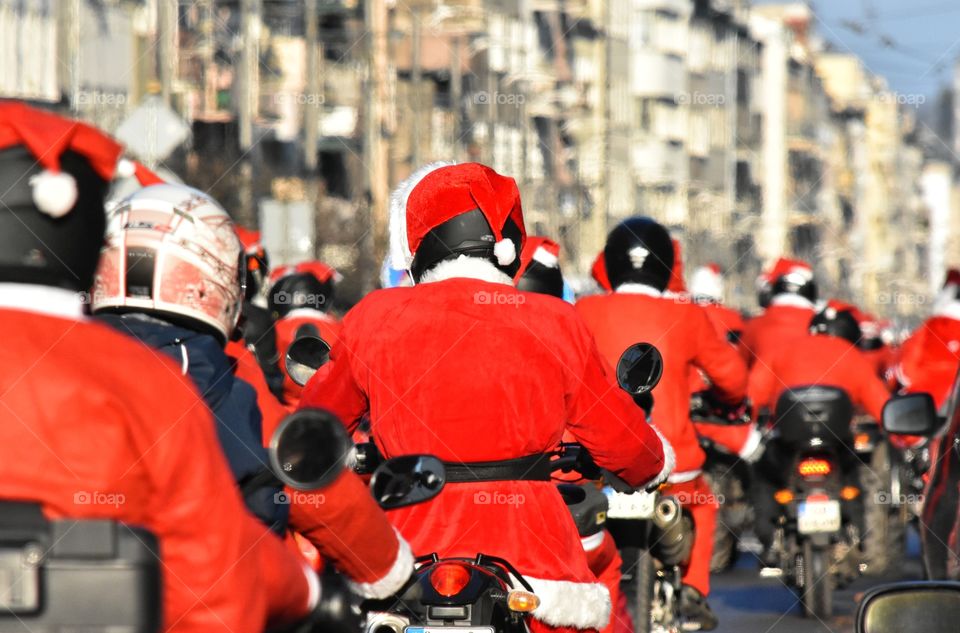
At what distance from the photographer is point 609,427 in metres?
6.05

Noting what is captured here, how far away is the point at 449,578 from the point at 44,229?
2033 millimetres

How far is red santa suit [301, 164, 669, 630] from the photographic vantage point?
5715 mm

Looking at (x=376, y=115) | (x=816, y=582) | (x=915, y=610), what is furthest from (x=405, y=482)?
(x=376, y=115)

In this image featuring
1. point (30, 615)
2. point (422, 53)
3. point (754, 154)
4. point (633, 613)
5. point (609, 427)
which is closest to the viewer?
point (30, 615)

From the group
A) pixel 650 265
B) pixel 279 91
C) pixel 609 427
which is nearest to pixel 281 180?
pixel 279 91

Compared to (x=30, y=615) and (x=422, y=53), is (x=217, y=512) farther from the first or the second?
(x=422, y=53)

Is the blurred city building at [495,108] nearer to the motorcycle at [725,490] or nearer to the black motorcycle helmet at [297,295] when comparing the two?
the black motorcycle helmet at [297,295]

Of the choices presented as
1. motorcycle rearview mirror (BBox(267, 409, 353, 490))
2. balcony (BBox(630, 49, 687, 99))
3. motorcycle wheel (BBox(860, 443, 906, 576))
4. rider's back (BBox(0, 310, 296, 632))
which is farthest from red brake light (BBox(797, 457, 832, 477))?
balcony (BBox(630, 49, 687, 99))

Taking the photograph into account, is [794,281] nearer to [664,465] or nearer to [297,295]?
[297,295]

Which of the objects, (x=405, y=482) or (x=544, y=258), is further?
(x=544, y=258)

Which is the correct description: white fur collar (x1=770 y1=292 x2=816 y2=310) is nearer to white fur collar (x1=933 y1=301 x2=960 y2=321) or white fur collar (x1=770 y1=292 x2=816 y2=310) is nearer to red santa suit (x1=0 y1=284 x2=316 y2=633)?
white fur collar (x1=933 y1=301 x2=960 y2=321)

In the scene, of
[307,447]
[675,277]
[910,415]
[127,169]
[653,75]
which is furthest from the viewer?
[653,75]

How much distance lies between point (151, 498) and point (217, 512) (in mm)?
117

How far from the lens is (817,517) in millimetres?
13180
